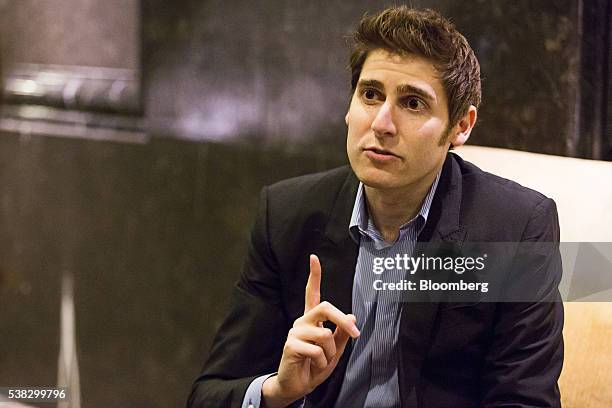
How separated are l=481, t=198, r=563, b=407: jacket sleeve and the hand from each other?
0.26 m

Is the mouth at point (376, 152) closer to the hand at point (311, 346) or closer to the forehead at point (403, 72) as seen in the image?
the forehead at point (403, 72)

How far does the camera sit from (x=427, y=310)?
59.5 inches

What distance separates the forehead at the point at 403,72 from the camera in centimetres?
147

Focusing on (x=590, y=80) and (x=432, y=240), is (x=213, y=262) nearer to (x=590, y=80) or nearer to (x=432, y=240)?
(x=432, y=240)

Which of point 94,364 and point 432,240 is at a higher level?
point 432,240

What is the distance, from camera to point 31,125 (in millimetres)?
2010

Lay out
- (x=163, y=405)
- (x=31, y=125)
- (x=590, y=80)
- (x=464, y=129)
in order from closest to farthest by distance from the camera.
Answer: (x=464, y=129)
(x=590, y=80)
(x=31, y=125)
(x=163, y=405)

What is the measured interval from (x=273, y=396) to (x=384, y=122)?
0.44m

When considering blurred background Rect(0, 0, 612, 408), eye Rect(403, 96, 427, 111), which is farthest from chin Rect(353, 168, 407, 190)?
blurred background Rect(0, 0, 612, 408)

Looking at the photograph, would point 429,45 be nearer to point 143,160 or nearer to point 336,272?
point 336,272

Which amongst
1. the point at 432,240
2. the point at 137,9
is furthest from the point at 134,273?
the point at 432,240

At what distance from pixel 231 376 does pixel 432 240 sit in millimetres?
391

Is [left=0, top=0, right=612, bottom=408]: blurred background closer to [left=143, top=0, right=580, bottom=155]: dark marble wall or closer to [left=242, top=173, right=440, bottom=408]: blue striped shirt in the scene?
[left=143, top=0, right=580, bottom=155]: dark marble wall

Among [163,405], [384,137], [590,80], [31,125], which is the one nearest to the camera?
[384,137]
